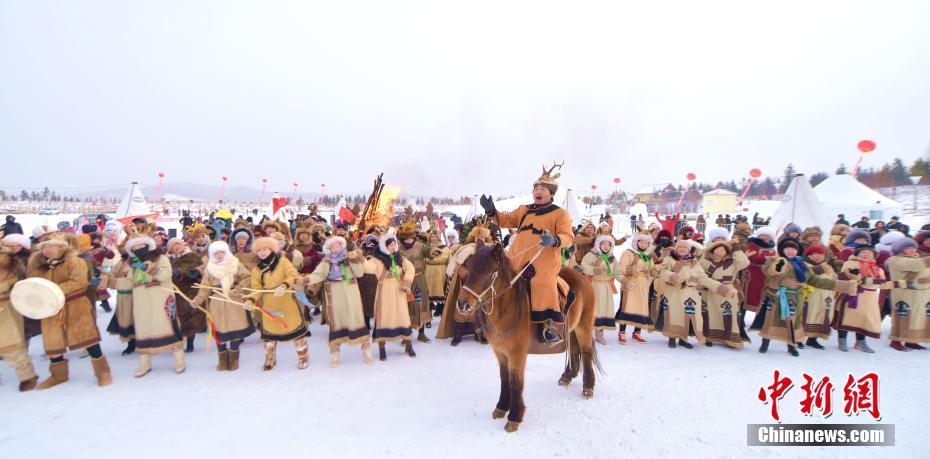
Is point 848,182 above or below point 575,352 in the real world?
above

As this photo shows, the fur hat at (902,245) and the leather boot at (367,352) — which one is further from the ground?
the fur hat at (902,245)

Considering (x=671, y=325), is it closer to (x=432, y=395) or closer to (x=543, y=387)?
(x=543, y=387)

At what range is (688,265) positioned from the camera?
6.19 m

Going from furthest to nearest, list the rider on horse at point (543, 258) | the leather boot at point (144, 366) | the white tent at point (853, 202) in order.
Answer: the white tent at point (853, 202)
the leather boot at point (144, 366)
the rider on horse at point (543, 258)

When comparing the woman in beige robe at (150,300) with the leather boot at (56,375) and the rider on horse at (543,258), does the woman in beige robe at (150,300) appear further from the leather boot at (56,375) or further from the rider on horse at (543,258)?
the rider on horse at (543,258)

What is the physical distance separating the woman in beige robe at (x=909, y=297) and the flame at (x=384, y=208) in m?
12.0

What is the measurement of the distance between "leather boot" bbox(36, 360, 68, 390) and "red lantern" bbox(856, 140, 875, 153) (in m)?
19.6

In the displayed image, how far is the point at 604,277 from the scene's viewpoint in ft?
21.3

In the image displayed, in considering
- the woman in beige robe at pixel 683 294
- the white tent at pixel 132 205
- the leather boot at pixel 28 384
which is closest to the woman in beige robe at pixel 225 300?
the leather boot at pixel 28 384

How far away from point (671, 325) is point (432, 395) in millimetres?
4304

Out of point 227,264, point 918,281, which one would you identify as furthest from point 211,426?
point 918,281

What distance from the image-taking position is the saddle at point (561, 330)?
432 cm

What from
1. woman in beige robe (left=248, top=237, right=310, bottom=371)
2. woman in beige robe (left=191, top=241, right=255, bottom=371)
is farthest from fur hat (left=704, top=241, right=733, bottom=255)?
woman in beige robe (left=191, top=241, right=255, bottom=371)

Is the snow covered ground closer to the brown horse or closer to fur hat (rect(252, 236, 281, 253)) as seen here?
the brown horse
